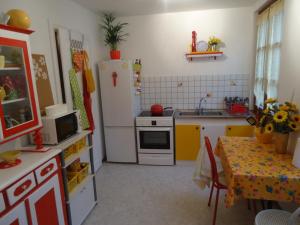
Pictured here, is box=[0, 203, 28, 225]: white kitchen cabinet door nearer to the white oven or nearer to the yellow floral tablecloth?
the yellow floral tablecloth

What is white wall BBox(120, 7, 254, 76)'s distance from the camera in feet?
11.5

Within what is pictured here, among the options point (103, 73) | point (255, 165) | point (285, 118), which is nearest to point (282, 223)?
point (255, 165)

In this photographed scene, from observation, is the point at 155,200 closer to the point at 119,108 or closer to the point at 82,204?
the point at 82,204

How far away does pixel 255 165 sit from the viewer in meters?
1.77

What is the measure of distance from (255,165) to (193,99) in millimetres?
2168

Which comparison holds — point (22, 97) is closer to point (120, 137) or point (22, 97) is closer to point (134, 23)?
point (120, 137)

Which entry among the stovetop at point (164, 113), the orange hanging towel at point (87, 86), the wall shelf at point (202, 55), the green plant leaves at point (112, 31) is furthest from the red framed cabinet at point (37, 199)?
the wall shelf at point (202, 55)

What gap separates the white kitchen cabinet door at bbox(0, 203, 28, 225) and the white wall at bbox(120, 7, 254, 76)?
2.88m

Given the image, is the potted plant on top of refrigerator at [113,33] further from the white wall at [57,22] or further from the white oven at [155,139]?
the white oven at [155,139]

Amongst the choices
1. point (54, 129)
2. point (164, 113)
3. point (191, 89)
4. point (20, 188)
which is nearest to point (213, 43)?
point (191, 89)

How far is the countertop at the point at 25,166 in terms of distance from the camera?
139cm

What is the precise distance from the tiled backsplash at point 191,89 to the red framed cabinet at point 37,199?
7.76 feet

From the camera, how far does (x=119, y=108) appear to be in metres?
3.49

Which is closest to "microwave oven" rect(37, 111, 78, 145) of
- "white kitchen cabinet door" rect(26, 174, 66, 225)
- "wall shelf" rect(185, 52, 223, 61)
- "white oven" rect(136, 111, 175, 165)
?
"white kitchen cabinet door" rect(26, 174, 66, 225)
